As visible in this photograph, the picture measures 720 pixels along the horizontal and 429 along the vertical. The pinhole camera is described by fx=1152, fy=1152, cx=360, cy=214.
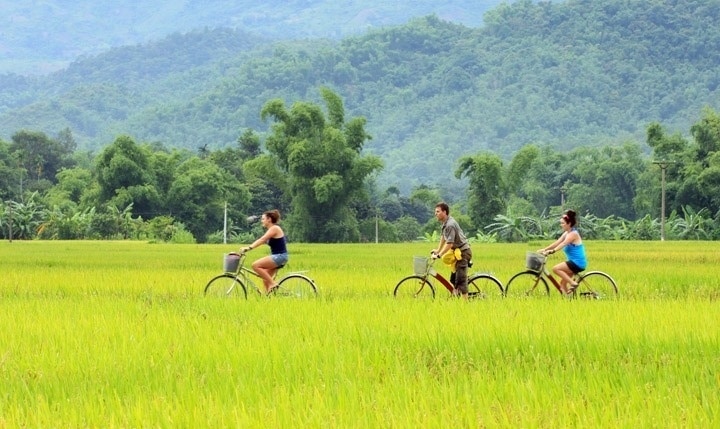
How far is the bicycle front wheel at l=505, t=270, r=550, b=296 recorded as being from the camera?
584 inches

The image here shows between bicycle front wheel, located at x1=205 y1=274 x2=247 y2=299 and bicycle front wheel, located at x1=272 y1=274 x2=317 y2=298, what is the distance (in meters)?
0.41

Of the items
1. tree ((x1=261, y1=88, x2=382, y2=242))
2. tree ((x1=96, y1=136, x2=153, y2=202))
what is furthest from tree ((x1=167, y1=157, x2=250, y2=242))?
tree ((x1=261, y1=88, x2=382, y2=242))

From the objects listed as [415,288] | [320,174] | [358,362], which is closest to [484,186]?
[320,174]

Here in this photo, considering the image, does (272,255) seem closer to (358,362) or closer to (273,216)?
Result: (273,216)

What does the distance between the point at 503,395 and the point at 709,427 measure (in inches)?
56.1

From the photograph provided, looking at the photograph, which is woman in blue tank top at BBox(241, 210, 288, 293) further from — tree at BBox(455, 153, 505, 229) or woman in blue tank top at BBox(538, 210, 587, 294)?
tree at BBox(455, 153, 505, 229)

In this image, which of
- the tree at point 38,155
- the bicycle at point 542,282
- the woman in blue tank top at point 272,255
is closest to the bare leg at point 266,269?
the woman in blue tank top at point 272,255

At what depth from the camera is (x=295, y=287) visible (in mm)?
14258

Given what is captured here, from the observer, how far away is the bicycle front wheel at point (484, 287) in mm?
14562

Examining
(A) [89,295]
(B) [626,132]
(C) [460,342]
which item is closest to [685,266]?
(A) [89,295]

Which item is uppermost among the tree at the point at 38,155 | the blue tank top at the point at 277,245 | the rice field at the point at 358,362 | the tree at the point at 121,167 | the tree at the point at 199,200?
the tree at the point at 38,155

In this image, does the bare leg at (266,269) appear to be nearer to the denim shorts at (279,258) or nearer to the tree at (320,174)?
the denim shorts at (279,258)

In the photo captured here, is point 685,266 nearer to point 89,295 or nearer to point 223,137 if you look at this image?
point 89,295

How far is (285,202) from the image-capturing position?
271 feet
